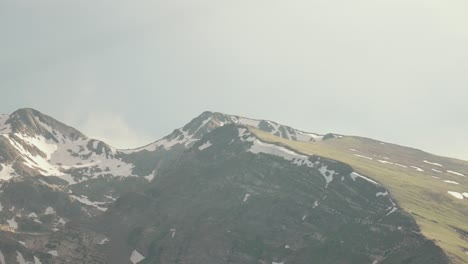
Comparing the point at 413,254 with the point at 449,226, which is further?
the point at 449,226

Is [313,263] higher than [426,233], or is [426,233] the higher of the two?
[426,233]

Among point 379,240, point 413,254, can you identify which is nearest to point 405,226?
point 379,240

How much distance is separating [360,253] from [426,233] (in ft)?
70.4

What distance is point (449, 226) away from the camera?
7830 inches

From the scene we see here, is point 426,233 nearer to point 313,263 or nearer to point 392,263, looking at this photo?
point 392,263

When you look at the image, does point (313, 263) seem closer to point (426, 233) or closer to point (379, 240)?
Answer: point (379, 240)

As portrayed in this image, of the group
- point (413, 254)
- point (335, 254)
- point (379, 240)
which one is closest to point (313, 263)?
point (335, 254)

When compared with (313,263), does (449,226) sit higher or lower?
higher

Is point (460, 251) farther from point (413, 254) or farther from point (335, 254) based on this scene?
point (335, 254)

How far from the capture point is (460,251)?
170625mm

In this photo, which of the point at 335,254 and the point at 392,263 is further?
the point at 335,254

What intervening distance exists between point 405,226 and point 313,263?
31.9 metres

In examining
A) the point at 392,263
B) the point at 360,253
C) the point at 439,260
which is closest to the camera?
the point at 439,260

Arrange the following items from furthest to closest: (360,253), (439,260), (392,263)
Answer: (360,253), (392,263), (439,260)
